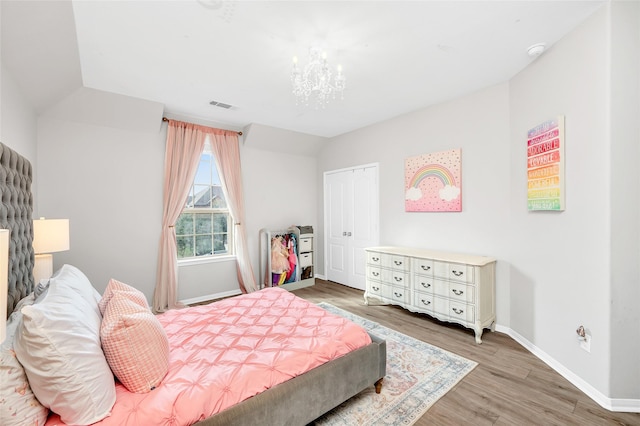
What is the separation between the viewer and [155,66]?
253 cm

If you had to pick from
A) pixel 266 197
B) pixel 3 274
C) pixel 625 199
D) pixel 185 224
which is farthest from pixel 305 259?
pixel 3 274

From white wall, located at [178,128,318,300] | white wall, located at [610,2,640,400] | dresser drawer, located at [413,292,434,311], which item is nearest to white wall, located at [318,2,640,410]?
white wall, located at [610,2,640,400]

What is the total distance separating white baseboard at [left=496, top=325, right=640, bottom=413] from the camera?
5.90ft

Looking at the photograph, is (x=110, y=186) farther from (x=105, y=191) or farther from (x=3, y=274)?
(x=3, y=274)

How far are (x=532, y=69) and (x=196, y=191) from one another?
4230mm

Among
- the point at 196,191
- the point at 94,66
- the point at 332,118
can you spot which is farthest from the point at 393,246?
the point at 94,66

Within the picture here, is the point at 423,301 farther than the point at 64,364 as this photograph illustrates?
Yes

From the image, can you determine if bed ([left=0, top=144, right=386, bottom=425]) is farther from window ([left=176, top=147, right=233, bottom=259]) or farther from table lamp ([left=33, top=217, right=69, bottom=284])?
window ([left=176, top=147, right=233, bottom=259])

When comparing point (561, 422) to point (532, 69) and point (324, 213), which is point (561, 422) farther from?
point (324, 213)

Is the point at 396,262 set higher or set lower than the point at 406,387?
higher

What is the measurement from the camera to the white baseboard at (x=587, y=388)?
70.8 inches

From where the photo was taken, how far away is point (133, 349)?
1.30m

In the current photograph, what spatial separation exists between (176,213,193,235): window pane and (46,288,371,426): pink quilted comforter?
196 centimetres

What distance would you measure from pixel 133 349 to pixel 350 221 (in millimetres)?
3775
